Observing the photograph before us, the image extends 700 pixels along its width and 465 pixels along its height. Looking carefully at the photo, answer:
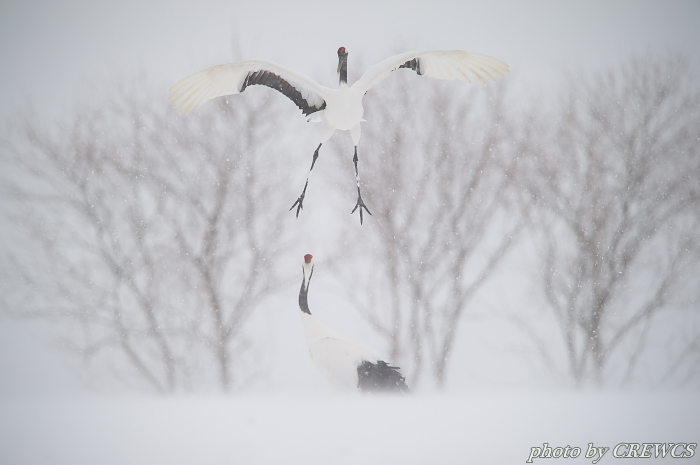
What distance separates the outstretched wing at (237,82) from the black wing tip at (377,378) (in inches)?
68.3

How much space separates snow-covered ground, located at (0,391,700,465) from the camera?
2611 millimetres

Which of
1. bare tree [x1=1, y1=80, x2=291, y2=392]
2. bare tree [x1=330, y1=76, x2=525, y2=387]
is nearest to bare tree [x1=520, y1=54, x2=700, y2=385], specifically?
bare tree [x1=330, y1=76, x2=525, y2=387]

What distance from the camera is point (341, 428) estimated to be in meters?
2.72

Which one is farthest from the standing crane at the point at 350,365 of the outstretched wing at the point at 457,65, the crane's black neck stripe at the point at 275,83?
the outstretched wing at the point at 457,65

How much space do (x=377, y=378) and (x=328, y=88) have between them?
1.85 m

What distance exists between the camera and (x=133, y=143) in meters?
7.68

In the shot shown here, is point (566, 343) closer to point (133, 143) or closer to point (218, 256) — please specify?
point (218, 256)

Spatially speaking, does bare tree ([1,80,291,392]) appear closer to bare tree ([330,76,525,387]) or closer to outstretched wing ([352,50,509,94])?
bare tree ([330,76,525,387])

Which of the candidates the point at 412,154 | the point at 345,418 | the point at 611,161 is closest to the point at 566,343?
the point at 611,161

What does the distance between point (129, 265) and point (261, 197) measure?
2.10 metres

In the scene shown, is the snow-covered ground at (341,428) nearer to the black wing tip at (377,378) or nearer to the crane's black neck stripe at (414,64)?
the black wing tip at (377,378)

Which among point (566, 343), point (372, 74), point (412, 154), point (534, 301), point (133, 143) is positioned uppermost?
point (133, 143)

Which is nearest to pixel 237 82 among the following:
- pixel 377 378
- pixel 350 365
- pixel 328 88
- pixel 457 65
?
pixel 328 88

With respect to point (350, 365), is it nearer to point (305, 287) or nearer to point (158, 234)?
point (305, 287)
